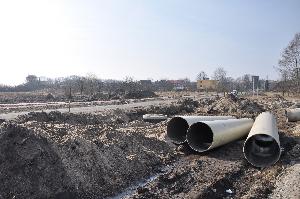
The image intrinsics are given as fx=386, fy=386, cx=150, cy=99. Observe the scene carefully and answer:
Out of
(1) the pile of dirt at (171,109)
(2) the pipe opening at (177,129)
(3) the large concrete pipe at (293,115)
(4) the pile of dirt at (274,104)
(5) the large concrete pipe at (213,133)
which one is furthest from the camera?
(4) the pile of dirt at (274,104)

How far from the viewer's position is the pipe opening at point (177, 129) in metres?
15.9

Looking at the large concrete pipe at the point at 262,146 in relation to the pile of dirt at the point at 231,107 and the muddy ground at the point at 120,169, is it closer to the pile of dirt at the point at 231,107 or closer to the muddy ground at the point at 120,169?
the muddy ground at the point at 120,169

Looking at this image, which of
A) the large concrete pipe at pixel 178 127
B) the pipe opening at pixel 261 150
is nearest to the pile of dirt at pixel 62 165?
the large concrete pipe at pixel 178 127

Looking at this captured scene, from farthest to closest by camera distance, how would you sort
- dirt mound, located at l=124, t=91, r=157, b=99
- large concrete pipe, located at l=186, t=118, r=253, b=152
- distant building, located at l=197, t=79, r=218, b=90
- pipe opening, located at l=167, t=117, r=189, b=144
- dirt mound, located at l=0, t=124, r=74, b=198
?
distant building, located at l=197, t=79, r=218, b=90 → dirt mound, located at l=124, t=91, r=157, b=99 → pipe opening, located at l=167, t=117, r=189, b=144 → large concrete pipe, located at l=186, t=118, r=253, b=152 → dirt mound, located at l=0, t=124, r=74, b=198

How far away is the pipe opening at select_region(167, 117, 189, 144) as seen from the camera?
15.9 meters

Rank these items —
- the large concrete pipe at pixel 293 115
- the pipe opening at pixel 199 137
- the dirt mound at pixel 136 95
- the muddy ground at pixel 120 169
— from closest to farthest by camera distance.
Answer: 1. the muddy ground at pixel 120 169
2. the pipe opening at pixel 199 137
3. the large concrete pipe at pixel 293 115
4. the dirt mound at pixel 136 95

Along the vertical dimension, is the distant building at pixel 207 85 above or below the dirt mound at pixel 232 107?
above

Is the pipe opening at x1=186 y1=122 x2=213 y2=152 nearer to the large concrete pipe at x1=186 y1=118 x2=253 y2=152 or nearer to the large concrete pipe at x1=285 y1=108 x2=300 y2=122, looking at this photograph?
the large concrete pipe at x1=186 y1=118 x2=253 y2=152

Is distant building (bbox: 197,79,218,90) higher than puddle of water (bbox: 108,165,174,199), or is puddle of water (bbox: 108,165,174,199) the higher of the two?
distant building (bbox: 197,79,218,90)

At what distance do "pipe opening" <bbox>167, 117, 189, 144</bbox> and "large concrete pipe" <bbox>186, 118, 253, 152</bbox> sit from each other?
83 cm

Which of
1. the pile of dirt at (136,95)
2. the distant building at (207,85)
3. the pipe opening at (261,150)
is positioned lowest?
the pipe opening at (261,150)

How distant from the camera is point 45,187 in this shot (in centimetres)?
922

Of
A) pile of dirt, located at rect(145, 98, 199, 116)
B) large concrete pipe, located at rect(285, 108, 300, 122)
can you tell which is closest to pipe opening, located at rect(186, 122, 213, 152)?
large concrete pipe, located at rect(285, 108, 300, 122)

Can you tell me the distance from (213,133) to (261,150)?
6.91ft
